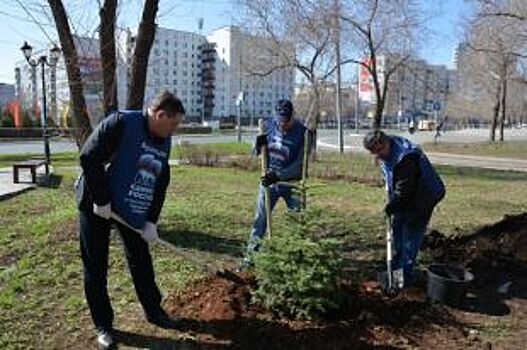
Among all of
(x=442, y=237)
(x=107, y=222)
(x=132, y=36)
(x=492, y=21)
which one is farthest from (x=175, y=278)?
(x=492, y=21)

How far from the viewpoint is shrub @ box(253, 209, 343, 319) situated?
4871 mm

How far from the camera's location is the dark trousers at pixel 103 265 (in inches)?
181

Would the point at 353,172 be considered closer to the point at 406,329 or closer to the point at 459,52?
the point at 406,329

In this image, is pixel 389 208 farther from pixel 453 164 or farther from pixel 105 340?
pixel 453 164

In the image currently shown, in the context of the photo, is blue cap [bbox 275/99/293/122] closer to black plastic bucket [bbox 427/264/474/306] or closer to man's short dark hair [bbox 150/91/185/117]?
black plastic bucket [bbox 427/264/474/306]

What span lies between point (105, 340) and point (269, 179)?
A: 7.92ft

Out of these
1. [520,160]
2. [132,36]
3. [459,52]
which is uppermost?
[459,52]

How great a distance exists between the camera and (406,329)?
494 cm

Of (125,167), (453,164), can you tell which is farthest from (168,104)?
(453,164)

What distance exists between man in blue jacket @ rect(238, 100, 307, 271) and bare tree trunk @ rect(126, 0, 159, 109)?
2.03m

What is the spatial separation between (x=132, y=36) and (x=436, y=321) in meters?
7.49

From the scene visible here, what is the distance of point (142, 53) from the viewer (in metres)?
8.06

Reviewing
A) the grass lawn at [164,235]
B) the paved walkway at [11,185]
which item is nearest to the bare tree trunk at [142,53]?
the grass lawn at [164,235]

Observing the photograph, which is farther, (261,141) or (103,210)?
(261,141)
